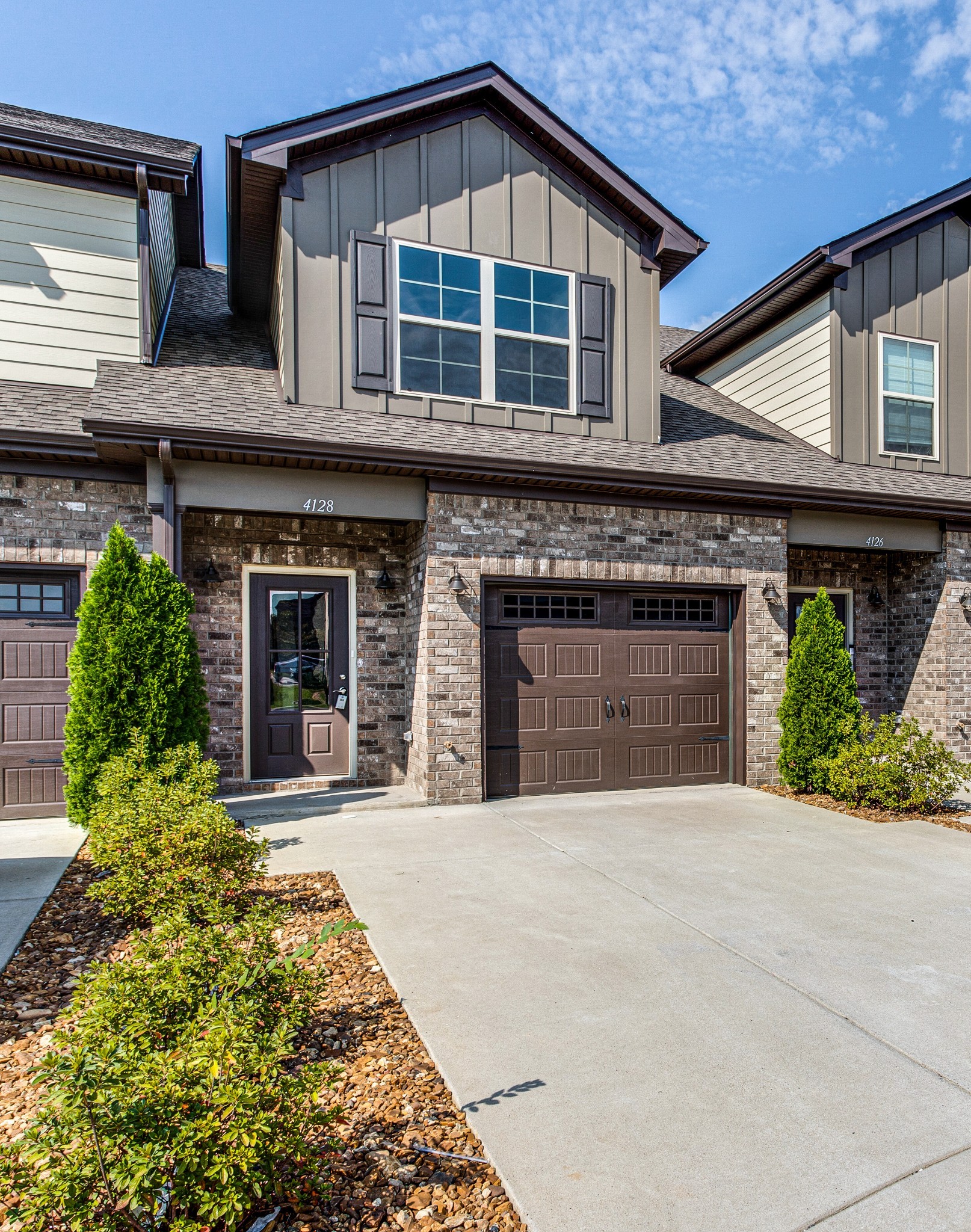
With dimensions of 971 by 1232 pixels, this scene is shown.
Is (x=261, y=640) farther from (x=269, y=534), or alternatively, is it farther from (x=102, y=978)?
(x=102, y=978)

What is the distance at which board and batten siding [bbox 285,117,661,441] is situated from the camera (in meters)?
7.17

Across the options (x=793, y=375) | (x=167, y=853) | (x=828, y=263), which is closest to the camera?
(x=167, y=853)

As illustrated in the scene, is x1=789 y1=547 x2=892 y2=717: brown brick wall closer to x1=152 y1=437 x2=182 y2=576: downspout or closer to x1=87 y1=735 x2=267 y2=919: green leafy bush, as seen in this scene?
x1=152 y1=437 x2=182 y2=576: downspout

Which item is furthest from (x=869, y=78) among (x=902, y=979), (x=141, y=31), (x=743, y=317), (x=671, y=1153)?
(x=671, y=1153)

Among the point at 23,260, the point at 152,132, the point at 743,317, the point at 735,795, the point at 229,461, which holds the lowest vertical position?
the point at 735,795

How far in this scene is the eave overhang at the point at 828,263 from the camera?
8930 mm

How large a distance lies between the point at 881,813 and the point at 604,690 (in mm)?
2789

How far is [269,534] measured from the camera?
7.59 meters

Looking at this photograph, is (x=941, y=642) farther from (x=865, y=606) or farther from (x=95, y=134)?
(x=95, y=134)

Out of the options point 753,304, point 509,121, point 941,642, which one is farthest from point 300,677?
point 941,642

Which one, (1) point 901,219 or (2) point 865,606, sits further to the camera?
(2) point 865,606

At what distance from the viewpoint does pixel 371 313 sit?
7.30m

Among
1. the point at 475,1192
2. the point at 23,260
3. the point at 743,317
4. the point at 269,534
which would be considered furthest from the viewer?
the point at 743,317

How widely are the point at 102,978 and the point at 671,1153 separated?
5.85 ft
